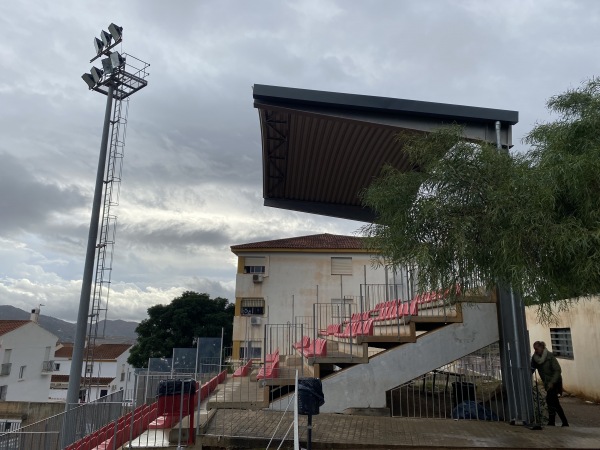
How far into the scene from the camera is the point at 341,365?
8305mm

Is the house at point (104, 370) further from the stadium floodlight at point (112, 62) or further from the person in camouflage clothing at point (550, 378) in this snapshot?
the person in camouflage clothing at point (550, 378)

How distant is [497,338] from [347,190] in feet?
27.6

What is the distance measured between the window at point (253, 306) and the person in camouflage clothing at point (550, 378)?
→ 19.6 m

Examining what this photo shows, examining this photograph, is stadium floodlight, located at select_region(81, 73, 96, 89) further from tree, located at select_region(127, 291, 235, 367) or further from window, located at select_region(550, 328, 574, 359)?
tree, located at select_region(127, 291, 235, 367)

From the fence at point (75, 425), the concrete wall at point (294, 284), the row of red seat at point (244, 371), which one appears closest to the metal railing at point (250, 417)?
the row of red seat at point (244, 371)

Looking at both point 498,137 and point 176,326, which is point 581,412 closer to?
point 498,137

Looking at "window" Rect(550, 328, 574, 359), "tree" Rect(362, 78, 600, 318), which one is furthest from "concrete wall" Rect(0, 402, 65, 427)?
"tree" Rect(362, 78, 600, 318)

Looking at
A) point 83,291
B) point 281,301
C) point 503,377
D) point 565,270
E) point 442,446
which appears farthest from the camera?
point 281,301

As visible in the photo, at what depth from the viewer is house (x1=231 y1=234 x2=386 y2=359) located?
2616 cm

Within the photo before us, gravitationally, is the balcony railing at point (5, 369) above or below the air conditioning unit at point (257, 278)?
below

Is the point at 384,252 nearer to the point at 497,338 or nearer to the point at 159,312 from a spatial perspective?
the point at 497,338

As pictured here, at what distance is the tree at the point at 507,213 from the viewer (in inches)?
191

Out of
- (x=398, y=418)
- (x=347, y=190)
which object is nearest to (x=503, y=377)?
(x=398, y=418)

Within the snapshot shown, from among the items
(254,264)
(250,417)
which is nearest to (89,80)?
(250,417)
